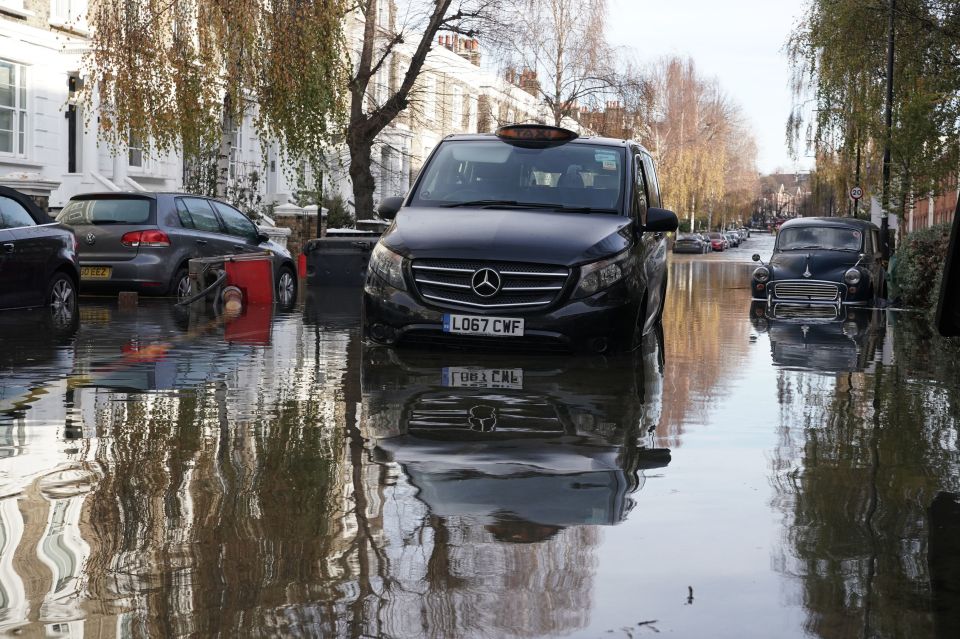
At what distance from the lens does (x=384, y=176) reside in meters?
54.3

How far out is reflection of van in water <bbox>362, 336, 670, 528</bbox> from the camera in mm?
5293

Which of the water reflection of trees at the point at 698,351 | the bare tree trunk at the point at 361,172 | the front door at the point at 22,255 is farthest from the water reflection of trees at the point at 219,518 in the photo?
the bare tree trunk at the point at 361,172

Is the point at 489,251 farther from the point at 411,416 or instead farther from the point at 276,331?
the point at 276,331

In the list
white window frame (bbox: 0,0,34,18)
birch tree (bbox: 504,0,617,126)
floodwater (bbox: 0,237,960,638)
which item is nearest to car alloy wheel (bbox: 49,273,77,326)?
floodwater (bbox: 0,237,960,638)

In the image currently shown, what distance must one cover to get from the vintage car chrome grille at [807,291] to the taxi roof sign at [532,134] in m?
9.77

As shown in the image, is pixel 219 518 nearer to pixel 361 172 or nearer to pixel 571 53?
pixel 361 172

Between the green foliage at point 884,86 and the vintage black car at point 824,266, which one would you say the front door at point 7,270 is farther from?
the green foliage at point 884,86

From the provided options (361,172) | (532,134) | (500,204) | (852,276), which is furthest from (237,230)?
(361,172)

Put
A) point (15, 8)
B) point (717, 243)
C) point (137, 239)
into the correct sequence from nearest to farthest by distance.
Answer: point (137, 239) → point (15, 8) → point (717, 243)

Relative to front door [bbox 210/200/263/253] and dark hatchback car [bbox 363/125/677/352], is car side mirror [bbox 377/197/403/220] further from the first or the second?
front door [bbox 210/200/263/253]

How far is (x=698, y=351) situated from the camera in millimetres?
12453

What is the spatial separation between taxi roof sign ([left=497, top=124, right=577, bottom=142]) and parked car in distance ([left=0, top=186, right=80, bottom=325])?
5.51m

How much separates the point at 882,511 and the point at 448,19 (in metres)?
28.8

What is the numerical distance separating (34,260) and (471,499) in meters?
10.2
